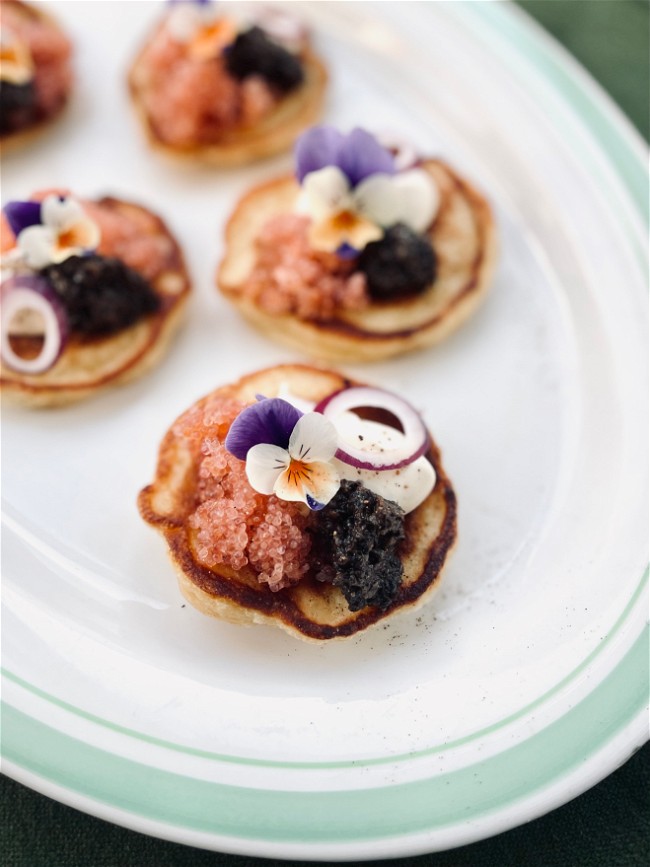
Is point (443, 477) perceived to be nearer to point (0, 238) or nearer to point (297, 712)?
point (297, 712)

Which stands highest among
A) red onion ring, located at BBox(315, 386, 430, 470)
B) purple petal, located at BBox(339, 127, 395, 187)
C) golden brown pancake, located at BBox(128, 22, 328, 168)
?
golden brown pancake, located at BBox(128, 22, 328, 168)

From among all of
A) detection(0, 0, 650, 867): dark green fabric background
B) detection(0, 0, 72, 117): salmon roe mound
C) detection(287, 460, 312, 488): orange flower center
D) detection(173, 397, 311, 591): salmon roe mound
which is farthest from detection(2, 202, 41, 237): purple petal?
detection(0, 0, 650, 867): dark green fabric background

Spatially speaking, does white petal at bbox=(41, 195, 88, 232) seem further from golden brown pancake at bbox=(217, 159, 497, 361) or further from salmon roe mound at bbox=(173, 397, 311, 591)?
salmon roe mound at bbox=(173, 397, 311, 591)

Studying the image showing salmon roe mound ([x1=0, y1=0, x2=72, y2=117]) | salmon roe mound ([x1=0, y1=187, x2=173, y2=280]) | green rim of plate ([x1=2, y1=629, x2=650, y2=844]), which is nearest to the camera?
green rim of plate ([x1=2, y1=629, x2=650, y2=844])

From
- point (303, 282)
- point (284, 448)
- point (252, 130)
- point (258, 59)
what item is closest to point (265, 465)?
point (284, 448)

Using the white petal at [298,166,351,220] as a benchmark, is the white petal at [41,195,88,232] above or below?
below

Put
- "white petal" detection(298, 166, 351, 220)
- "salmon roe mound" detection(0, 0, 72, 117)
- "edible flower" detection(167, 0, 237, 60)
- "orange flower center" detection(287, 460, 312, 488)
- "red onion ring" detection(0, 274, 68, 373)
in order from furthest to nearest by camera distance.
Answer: "salmon roe mound" detection(0, 0, 72, 117) → "edible flower" detection(167, 0, 237, 60) → "white petal" detection(298, 166, 351, 220) → "red onion ring" detection(0, 274, 68, 373) → "orange flower center" detection(287, 460, 312, 488)
